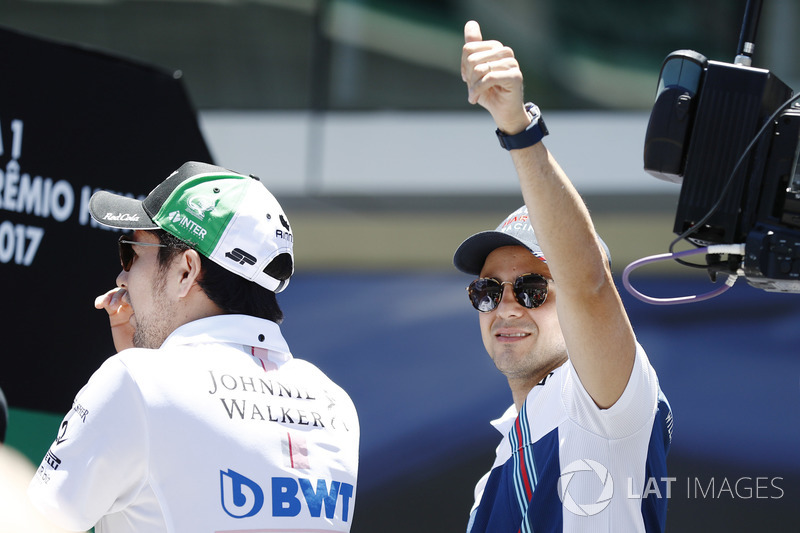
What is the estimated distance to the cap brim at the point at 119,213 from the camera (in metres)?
1.74

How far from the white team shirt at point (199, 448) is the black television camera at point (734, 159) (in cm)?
71

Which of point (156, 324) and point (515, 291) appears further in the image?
point (515, 291)

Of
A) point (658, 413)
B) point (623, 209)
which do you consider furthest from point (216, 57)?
point (658, 413)

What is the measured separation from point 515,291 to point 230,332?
795mm

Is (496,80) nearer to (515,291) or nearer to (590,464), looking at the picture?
(590,464)

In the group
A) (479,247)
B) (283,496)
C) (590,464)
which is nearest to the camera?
(283,496)

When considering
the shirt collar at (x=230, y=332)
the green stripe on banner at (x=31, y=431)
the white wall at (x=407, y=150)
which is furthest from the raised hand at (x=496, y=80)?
the white wall at (x=407, y=150)

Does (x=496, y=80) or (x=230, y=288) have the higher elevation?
(x=496, y=80)

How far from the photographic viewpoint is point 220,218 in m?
1.67

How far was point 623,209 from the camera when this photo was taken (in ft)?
Answer: 15.0

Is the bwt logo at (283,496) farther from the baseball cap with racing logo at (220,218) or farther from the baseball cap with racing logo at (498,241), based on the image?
the baseball cap with racing logo at (498,241)

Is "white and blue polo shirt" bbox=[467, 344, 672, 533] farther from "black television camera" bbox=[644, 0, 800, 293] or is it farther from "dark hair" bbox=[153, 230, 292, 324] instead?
"dark hair" bbox=[153, 230, 292, 324]

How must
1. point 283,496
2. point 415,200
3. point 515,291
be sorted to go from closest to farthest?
point 283,496
point 515,291
point 415,200

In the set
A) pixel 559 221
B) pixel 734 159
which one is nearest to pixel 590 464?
pixel 559 221
